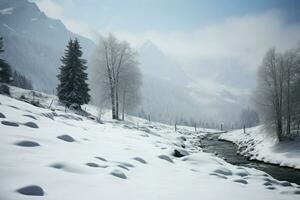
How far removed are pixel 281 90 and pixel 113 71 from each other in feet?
62.9

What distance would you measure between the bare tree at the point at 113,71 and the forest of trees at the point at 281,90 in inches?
630

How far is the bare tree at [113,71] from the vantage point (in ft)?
91.6

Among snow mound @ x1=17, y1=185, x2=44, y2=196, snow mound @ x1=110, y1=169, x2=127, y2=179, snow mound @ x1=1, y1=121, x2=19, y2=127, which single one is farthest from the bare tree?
snow mound @ x1=17, y1=185, x2=44, y2=196

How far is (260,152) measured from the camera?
2031 centimetres

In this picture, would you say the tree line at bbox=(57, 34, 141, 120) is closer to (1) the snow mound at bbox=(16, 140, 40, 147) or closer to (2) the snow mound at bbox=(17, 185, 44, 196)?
(1) the snow mound at bbox=(16, 140, 40, 147)

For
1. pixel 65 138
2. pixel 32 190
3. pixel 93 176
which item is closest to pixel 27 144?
pixel 65 138

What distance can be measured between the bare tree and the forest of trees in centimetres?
1600

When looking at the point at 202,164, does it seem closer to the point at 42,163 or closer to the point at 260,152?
the point at 42,163

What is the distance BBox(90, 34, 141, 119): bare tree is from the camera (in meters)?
27.9

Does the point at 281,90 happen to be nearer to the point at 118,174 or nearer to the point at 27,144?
the point at 118,174

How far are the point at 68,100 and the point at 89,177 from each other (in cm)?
2404

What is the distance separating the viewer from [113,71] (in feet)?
90.2

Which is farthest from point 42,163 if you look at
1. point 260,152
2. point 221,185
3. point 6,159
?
point 260,152

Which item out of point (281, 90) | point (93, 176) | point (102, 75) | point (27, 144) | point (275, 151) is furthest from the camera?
point (102, 75)
